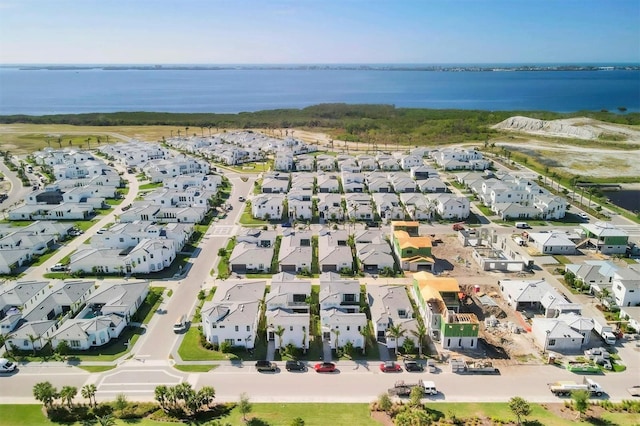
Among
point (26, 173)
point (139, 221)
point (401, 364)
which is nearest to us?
point (401, 364)

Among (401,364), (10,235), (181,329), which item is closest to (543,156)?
(401,364)

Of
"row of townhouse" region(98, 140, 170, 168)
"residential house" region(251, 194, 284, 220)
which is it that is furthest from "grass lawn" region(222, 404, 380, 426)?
"row of townhouse" region(98, 140, 170, 168)

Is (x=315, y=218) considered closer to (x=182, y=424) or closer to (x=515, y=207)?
(x=515, y=207)

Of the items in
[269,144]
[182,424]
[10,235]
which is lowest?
[182,424]

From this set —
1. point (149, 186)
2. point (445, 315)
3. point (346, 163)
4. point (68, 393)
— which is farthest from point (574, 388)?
point (149, 186)

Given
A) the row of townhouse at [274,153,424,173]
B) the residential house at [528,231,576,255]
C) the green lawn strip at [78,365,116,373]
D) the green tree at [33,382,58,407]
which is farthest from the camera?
the row of townhouse at [274,153,424,173]

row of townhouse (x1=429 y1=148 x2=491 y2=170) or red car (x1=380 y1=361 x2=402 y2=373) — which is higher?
row of townhouse (x1=429 y1=148 x2=491 y2=170)

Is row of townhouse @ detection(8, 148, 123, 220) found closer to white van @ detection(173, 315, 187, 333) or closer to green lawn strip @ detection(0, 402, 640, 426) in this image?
white van @ detection(173, 315, 187, 333)
